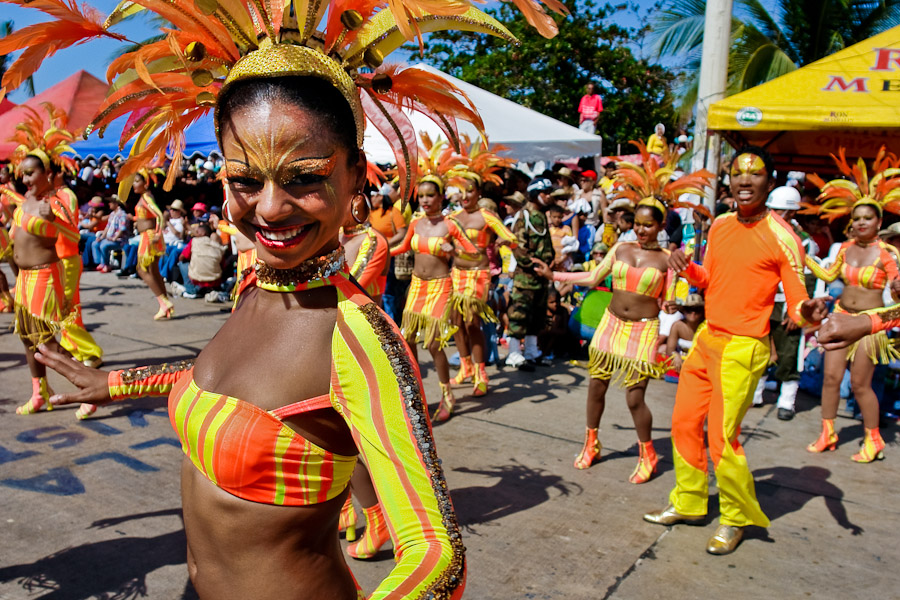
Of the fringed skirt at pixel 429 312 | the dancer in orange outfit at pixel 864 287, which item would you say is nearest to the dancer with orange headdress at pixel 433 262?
the fringed skirt at pixel 429 312

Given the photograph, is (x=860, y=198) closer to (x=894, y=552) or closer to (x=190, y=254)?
(x=894, y=552)

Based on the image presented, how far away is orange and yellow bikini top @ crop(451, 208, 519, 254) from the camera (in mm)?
7199

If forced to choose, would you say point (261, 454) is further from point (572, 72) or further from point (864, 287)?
point (572, 72)

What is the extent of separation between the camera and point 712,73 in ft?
26.4

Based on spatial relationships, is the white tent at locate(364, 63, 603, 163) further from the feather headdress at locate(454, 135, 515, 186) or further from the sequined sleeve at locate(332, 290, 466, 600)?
the sequined sleeve at locate(332, 290, 466, 600)

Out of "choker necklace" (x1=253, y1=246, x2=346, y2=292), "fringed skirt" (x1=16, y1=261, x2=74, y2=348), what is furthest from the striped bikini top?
"fringed skirt" (x1=16, y1=261, x2=74, y2=348)

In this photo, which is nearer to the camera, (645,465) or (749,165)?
(749,165)

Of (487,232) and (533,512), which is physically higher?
(487,232)

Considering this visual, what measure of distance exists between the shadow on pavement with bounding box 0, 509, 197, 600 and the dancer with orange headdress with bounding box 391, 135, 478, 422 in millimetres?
3054

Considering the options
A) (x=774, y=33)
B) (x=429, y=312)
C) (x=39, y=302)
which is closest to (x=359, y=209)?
(x=429, y=312)

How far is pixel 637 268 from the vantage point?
512cm

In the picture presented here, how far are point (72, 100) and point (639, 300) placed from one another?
1307 cm

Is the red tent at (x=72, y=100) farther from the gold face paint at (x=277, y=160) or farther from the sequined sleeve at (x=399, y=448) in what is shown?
the sequined sleeve at (x=399, y=448)

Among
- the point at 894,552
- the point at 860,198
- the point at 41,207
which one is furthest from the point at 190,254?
the point at 894,552
